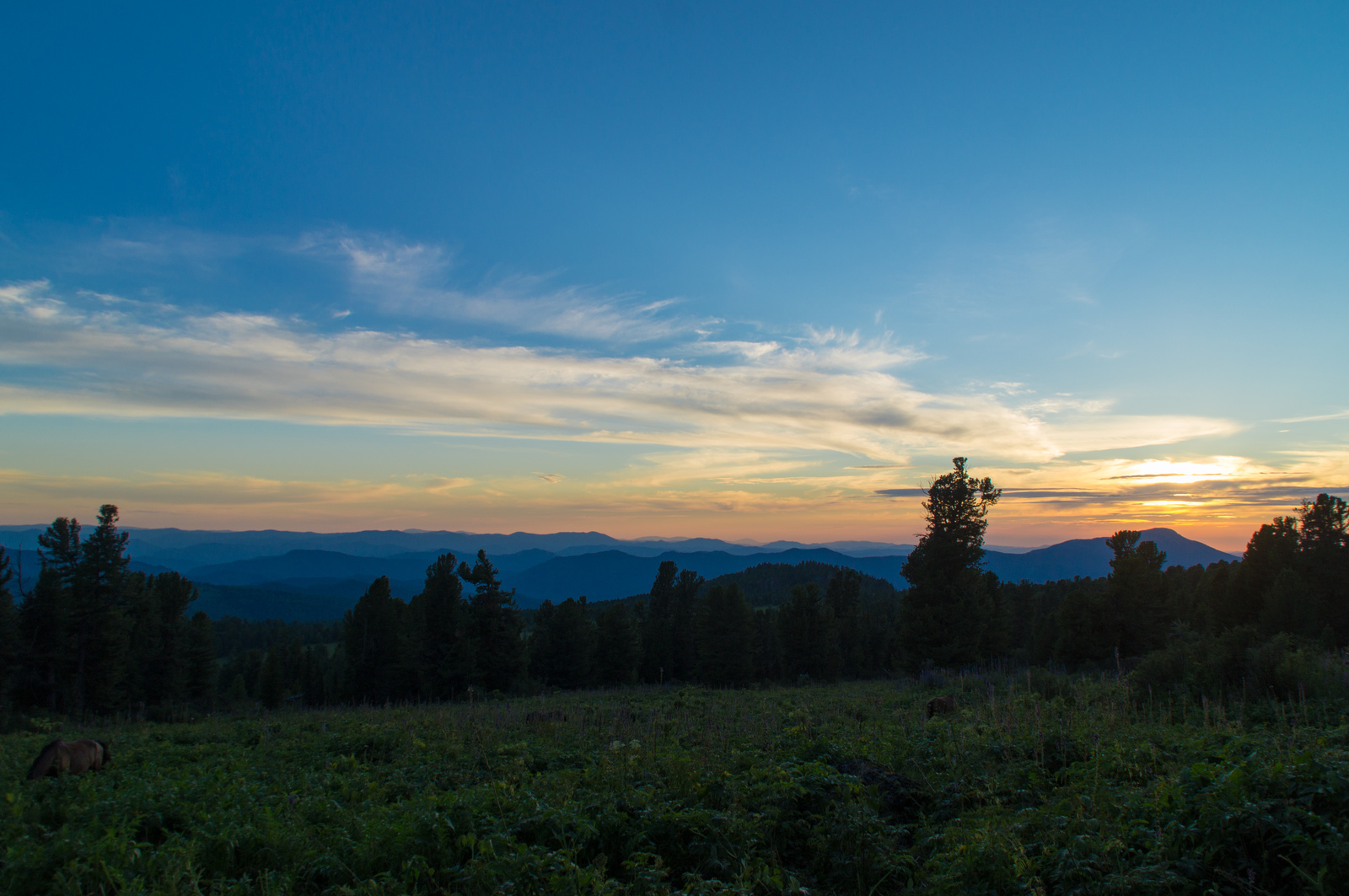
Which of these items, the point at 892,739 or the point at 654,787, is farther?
the point at 892,739

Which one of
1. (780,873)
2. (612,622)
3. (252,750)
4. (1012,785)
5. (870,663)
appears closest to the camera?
(780,873)

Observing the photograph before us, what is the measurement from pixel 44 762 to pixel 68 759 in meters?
0.31

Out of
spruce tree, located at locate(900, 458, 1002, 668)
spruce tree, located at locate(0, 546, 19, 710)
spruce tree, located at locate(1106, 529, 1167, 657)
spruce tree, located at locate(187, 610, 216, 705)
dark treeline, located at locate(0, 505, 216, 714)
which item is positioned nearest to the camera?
spruce tree, located at locate(900, 458, 1002, 668)

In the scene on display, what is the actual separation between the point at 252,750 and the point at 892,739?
41.6 feet

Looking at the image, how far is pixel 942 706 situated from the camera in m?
13.2

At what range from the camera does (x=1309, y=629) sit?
2761 cm

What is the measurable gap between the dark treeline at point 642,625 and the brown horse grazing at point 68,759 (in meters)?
24.6

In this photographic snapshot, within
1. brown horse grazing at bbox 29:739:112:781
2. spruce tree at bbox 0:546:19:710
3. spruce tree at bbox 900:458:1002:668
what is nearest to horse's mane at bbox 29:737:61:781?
brown horse grazing at bbox 29:739:112:781

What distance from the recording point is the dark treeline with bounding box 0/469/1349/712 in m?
29.3

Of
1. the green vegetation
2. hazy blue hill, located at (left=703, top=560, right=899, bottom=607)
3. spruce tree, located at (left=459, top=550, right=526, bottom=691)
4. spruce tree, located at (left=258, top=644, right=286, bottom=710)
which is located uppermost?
the green vegetation

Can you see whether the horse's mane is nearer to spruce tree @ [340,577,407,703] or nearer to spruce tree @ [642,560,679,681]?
spruce tree @ [340,577,407,703]

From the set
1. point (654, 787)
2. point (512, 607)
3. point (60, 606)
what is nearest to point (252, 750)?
point (654, 787)

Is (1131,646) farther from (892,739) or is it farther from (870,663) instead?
(892,739)

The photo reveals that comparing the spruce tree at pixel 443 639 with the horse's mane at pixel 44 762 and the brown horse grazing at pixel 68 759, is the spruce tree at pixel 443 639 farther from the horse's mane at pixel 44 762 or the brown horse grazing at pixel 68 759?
the horse's mane at pixel 44 762
